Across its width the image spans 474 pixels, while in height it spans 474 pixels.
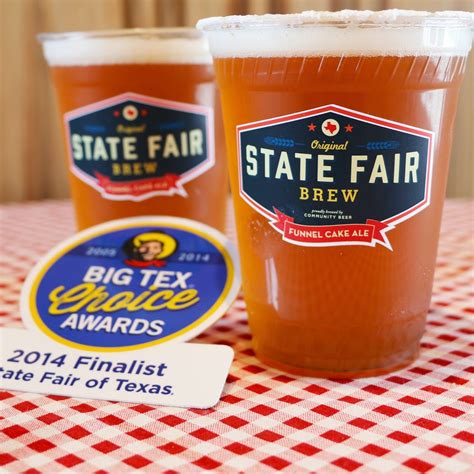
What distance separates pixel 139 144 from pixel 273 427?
455mm

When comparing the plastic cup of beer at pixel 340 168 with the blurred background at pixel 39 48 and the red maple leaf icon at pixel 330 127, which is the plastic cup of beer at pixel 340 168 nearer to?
the red maple leaf icon at pixel 330 127

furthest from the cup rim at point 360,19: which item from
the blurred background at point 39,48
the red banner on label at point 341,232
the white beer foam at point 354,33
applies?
→ the blurred background at point 39,48

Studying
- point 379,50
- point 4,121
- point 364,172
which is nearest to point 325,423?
point 364,172

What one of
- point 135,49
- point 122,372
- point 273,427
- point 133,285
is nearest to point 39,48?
point 135,49

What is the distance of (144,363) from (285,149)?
9.9 inches

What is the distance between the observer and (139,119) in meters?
0.93

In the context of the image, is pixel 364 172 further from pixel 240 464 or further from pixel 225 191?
pixel 225 191

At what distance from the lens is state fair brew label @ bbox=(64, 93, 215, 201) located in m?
0.93

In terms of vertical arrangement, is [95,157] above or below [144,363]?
above

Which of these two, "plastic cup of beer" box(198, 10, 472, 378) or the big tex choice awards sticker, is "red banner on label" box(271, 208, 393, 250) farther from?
the big tex choice awards sticker

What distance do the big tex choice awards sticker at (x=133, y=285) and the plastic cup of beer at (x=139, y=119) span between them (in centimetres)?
7

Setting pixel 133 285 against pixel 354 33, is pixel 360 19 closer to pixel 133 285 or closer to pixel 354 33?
pixel 354 33

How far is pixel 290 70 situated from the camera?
2.11 ft

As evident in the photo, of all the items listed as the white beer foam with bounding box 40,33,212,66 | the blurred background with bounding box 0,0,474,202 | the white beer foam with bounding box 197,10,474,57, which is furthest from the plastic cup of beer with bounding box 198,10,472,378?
the blurred background with bounding box 0,0,474,202
